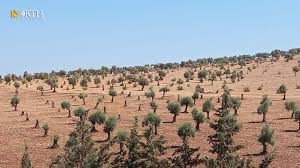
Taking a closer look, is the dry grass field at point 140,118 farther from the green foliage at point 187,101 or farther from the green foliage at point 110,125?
the green foliage at point 187,101

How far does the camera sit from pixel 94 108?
108 m

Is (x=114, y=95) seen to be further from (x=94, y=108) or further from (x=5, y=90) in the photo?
(x=5, y=90)

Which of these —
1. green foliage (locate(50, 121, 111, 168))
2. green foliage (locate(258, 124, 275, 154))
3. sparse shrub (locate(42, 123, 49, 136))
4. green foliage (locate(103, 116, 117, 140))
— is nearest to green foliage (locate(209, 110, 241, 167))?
green foliage (locate(50, 121, 111, 168))

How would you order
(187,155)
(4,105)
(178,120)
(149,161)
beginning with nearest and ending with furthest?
(149,161) < (187,155) < (178,120) < (4,105)

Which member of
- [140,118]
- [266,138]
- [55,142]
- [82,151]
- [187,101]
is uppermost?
[82,151]

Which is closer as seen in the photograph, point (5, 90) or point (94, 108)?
point (94, 108)

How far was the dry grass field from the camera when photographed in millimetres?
73062

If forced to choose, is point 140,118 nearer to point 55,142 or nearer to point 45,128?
point 45,128

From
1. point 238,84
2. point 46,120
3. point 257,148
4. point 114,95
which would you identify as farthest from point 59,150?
point 238,84

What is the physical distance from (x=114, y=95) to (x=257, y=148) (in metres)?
50.1

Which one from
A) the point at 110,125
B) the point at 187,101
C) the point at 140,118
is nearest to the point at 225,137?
the point at 110,125

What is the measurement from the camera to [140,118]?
3787 inches

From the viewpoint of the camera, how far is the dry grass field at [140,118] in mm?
73062

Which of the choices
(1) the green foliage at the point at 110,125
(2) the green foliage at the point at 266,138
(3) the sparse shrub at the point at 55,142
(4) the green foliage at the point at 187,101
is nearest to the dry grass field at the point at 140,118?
(3) the sparse shrub at the point at 55,142
